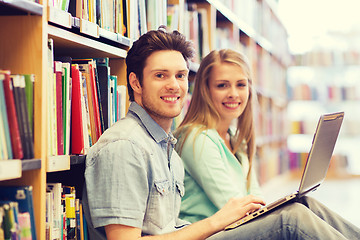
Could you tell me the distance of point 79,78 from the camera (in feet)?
4.59

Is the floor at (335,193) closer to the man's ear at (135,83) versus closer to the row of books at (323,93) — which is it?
the row of books at (323,93)

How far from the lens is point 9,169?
1.05 m

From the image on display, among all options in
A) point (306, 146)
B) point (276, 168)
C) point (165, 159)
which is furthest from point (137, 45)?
point (306, 146)

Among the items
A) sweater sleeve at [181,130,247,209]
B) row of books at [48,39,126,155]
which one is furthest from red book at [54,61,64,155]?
sweater sleeve at [181,130,247,209]

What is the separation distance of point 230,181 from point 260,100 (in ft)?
9.13

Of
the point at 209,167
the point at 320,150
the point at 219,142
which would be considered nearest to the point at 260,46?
the point at 219,142

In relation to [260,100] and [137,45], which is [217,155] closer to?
[137,45]

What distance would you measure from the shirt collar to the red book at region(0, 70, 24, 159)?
42 cm

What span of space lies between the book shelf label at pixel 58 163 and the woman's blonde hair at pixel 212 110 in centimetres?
67

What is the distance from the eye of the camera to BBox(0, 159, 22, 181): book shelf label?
103cm

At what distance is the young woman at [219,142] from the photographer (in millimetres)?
1772

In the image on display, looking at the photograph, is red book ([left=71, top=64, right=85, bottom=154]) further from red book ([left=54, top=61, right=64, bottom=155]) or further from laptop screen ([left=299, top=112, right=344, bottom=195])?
laptop screen ([left=299, top=112, right=344, bottom=195])

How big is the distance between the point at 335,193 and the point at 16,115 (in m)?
4.52

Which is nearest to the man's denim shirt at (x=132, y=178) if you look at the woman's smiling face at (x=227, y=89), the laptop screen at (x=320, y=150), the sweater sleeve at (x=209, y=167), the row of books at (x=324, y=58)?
the sweater sleeve at (x=209, y=167)
